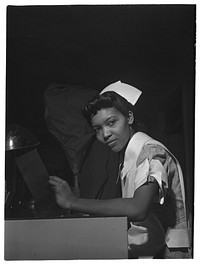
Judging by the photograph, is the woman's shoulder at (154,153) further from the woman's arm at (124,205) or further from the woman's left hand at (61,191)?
the woman's left hand at (61,191)

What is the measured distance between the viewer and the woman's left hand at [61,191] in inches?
189

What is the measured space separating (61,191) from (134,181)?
0.54 metres

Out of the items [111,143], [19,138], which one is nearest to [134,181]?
[111,143]

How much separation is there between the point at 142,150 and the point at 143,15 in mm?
1004

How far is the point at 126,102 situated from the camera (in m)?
4.89

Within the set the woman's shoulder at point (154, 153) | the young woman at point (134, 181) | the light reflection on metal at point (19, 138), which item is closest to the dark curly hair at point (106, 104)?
the young woman at point (134, 181)

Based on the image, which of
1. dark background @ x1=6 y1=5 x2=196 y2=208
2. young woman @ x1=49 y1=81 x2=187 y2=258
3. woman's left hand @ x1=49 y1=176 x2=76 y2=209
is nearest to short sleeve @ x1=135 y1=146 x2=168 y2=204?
young woman @ x1=49 y1=81 x2=187 y2=258

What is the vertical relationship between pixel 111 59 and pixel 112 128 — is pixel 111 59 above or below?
above

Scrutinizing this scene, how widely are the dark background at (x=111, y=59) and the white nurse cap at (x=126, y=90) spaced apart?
4cm

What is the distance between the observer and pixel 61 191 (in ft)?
15.8

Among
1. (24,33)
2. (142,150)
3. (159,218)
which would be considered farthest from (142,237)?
(24,33)

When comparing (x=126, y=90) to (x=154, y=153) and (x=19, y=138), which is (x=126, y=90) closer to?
(x=154, y=153)

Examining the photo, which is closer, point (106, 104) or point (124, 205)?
point (124, 205)

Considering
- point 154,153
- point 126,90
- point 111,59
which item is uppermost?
point 111,59
